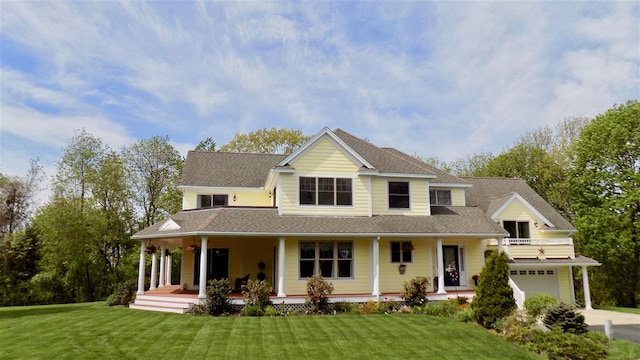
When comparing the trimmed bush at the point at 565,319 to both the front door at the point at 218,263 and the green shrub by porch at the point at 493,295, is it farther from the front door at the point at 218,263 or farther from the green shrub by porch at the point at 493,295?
the front door at the point at 218,263

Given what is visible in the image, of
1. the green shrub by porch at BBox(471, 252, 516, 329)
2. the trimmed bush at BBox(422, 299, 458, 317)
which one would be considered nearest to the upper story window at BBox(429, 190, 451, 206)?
the trimmed bush at BBox(422, 299, 458, 317)

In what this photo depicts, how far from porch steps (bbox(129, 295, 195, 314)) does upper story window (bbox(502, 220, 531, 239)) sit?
18.2 meters

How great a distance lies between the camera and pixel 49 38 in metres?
15.7

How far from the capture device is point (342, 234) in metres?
18.3

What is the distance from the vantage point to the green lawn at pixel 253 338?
1117 centimetres

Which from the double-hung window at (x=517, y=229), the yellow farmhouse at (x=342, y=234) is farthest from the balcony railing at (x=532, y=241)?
the double-hung window at (x=517, y=229)

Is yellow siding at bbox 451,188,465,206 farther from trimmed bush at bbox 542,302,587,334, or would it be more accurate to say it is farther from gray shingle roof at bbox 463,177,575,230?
trimmed bush at bbox 542,302,587,334

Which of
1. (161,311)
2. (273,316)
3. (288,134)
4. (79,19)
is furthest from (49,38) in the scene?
(288,134)

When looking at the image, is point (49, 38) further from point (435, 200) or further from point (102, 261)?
point (102, 261)

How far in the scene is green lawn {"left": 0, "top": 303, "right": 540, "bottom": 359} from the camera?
11172 mm

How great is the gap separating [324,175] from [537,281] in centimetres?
1443

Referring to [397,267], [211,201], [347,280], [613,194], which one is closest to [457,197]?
[397,267]

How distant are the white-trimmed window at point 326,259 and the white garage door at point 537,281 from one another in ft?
35.1

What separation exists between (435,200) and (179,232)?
14057mm
